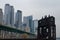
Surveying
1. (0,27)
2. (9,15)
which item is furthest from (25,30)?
(0,27)

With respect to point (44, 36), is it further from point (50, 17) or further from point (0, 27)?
point (0, 27)

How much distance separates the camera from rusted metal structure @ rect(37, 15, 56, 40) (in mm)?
12016

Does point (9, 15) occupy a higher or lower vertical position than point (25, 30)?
higher

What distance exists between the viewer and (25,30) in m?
105

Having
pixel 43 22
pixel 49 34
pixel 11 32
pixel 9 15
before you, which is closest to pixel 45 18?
pixel 43 22

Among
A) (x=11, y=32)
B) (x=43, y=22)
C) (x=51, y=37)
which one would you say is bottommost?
(x=11, y=32)

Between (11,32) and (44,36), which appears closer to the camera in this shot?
(44,36)

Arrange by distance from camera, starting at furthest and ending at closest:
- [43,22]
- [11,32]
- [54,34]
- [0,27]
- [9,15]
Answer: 1. [9,15]
2. [11,32]
3. [0,27]
4. [43,22]
5. [54,34]

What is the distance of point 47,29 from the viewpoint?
12.5 m

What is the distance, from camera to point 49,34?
12.1m

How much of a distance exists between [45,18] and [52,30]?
110cm

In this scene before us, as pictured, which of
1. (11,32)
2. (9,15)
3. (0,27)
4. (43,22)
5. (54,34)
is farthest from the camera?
(9,15)

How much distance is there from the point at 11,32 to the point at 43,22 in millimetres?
79567

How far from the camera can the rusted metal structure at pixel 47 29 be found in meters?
12.0
